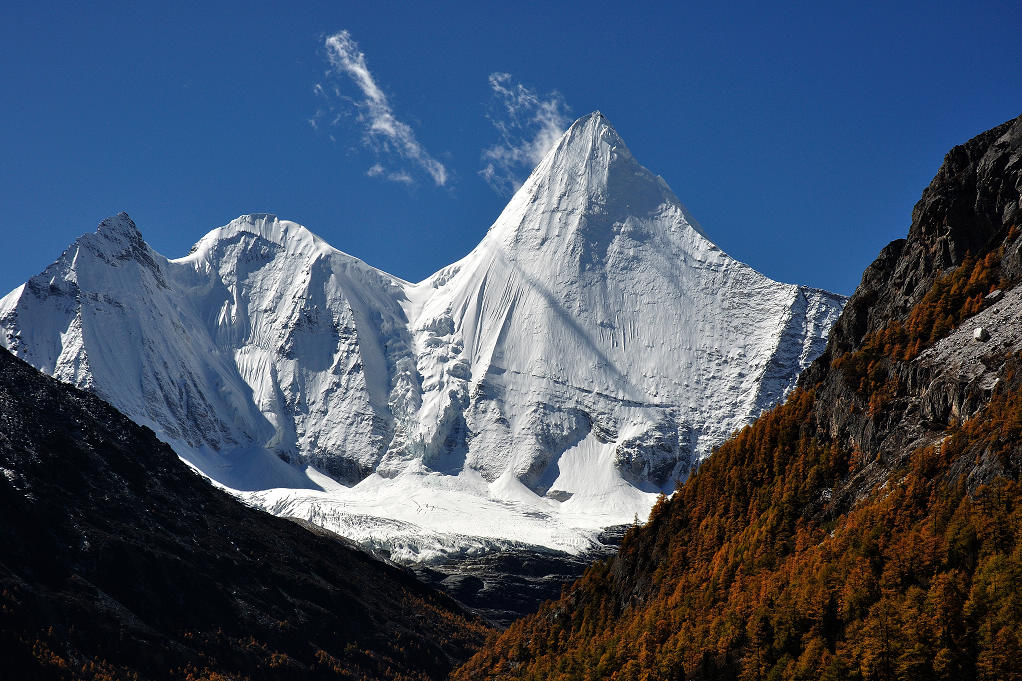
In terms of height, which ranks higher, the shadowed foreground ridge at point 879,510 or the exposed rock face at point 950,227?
the exposed rock face at point 950,227

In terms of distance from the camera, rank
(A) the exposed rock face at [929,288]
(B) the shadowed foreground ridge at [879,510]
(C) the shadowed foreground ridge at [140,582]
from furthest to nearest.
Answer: (C) the shadowed foreground ridge at [140,582] < (A) the exposed rock face at [929,288] < (B) the shadowed foreground ridge at [879,510]

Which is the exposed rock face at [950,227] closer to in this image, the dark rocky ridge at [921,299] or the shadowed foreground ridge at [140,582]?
the dark rocky ridge at [921,299]

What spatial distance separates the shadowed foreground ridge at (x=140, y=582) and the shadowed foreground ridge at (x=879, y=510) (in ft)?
118

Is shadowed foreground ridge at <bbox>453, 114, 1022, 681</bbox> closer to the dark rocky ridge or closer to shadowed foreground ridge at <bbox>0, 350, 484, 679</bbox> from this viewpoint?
the dark rocky ridge

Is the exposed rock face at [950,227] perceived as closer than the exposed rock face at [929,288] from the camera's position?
No

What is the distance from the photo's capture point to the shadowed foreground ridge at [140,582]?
458 ft

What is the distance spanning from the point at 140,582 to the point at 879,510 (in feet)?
330

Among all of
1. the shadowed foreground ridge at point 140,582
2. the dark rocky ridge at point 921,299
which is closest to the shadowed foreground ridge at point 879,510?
the dark rocky ridge at point 921,299

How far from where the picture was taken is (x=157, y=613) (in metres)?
155

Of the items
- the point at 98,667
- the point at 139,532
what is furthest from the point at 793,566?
the point at 139,532

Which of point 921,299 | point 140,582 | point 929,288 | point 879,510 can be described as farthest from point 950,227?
A: point 140,582

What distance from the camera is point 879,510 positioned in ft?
332

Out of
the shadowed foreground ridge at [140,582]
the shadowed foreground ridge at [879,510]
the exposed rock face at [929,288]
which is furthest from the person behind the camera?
the shadowed foreground ridge at [140,582]

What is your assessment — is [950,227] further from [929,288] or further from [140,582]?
[140,582]
